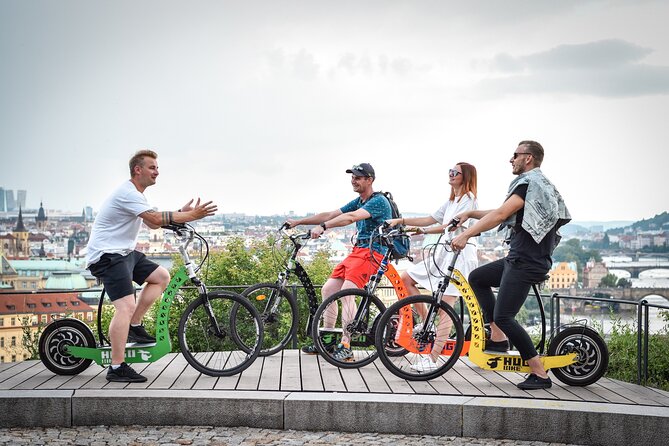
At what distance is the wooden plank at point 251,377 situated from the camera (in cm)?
569

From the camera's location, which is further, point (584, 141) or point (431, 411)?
point (584, 141)

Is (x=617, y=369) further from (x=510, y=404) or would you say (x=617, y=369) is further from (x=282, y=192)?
(x=282, y=192)

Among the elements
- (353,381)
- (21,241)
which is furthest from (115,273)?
(21,241)

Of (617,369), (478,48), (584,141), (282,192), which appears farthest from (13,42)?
(617,369)

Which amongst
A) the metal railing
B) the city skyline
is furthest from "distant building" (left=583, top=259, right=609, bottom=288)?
the metal railing

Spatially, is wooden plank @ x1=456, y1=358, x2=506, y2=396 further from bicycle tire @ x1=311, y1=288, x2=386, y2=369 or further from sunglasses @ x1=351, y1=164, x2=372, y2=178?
sunglasses @ x1=351, y1=164, x2=372, y2=178

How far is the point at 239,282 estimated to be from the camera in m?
37.0

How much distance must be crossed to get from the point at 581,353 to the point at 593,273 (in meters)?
60.2

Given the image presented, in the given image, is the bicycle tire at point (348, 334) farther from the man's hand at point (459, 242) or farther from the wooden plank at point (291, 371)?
the man's hand at point (459, 242)

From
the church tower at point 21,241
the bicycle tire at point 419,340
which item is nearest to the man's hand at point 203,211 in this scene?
the bicycle tire at point 419,340

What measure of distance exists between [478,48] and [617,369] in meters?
92.1

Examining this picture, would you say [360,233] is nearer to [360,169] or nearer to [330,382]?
[360,169]

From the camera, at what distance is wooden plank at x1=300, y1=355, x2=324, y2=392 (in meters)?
5.63

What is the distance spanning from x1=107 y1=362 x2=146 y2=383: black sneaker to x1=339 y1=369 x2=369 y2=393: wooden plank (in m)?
1.43
